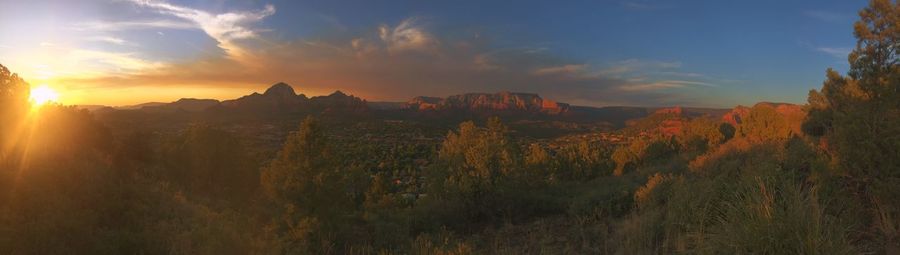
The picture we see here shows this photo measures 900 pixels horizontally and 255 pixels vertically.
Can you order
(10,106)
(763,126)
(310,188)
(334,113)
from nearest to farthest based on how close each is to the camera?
1. (10,106)
2. (310,188)
3. (763,126)
4. (334,113)

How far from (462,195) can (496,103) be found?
145 metres

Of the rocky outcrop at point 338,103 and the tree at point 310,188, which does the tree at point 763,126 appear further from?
the rocky outcrop at point 338,103

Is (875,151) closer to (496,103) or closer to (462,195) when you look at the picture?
(462,195)

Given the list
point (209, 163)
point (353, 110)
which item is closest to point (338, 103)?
point (353, 110)

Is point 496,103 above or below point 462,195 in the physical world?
above

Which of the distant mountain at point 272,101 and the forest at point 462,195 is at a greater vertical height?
the distant mountain at point 272,101

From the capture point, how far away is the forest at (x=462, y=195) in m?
4.87

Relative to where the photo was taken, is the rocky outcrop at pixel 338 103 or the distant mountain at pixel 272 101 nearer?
the distant mountain at pixel 272 101

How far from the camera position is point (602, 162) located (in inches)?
1756

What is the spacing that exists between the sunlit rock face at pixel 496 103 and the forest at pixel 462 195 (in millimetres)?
118341

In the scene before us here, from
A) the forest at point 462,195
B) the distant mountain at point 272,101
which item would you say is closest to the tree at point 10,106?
the forest at point 462,195

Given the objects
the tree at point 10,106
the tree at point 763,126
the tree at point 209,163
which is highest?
the tree at point 10,106

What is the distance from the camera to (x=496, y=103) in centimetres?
16488

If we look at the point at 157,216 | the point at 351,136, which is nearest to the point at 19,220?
the point at 157,216
